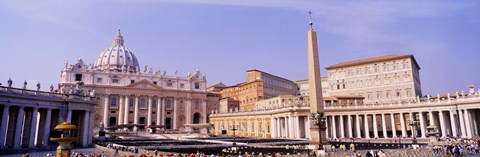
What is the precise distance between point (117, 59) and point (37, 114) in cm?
8188

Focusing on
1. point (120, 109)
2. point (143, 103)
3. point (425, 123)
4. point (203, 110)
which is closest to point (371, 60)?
point (425, 123)

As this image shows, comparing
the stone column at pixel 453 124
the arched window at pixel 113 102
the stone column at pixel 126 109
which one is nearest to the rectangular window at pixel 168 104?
the stone column at pixel 126 109

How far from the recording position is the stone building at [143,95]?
A: 81188 mm

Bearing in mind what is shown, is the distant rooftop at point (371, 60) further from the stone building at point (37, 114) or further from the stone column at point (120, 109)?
the stone building at point (37, 114)

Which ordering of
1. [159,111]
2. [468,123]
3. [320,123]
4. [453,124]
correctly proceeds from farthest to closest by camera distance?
[159,111] → [453,124] → [468,123] → [320,123]

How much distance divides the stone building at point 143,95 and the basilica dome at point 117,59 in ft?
65.9

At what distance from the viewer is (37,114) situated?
3184 cm

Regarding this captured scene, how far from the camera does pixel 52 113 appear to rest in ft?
116

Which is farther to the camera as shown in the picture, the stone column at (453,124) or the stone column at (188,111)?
the stone column at (188,111)

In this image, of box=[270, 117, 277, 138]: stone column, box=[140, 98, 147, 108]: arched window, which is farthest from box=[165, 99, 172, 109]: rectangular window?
box=[270, 117, 277, 138]: stone column

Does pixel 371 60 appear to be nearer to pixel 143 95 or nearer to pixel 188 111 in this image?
pixel 188 111

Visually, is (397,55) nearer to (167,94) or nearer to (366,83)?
(366,83)

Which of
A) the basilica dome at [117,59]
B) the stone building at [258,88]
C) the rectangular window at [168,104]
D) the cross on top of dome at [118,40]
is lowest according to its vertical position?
the rectangular window at [168,104]

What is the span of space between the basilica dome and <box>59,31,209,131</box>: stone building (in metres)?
20.1
